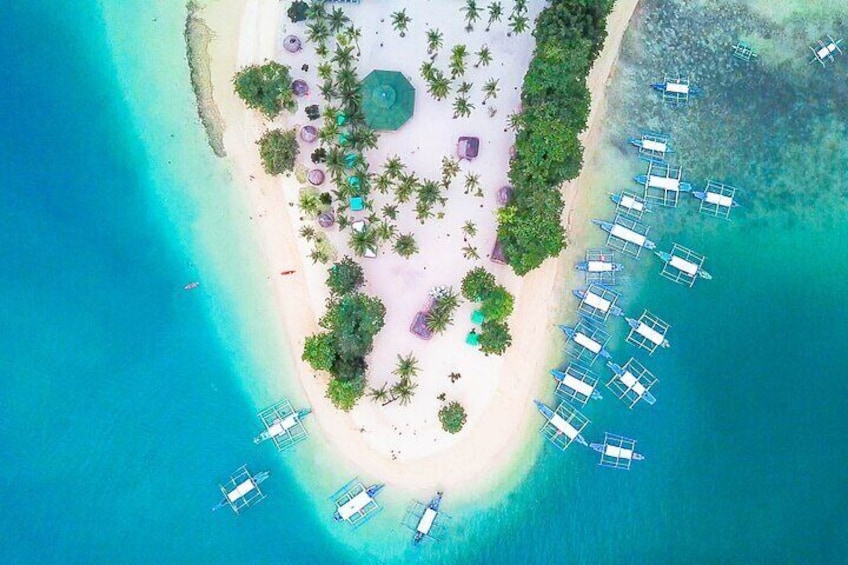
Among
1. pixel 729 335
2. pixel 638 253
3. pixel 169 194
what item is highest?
pixel 169 194

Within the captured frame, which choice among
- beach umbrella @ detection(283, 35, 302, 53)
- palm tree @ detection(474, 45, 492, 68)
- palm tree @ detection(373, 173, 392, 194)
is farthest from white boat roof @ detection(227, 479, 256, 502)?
palm tree @ detection(474, 45, 492, 68)

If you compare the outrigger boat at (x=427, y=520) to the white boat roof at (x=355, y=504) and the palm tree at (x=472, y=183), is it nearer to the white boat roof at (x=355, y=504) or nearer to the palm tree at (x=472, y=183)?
the white boat roof at (x=355, y=504)

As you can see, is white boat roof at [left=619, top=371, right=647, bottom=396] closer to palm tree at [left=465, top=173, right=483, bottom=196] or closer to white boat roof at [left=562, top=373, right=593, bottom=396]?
white boat roof at [left=562, top=373, right=593, bottom=396]

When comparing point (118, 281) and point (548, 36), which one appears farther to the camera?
point (118, 281)

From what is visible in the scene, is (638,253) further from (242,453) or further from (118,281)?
(118,281)

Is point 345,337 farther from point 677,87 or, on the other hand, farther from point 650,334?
point 677,87

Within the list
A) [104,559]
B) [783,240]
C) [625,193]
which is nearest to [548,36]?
[625,193]

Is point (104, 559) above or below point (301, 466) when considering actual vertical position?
above
